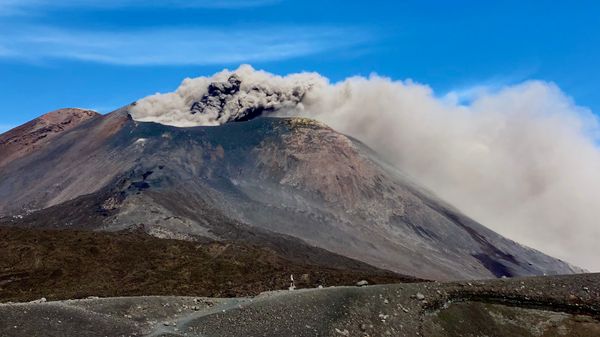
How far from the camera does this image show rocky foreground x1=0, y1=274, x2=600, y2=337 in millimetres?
41688

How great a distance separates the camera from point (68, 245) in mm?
125250

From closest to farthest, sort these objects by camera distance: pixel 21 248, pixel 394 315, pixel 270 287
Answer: pixel 394 315
pixel 270 287
pixel 21 248

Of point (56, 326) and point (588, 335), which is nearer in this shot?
point (56, 326)

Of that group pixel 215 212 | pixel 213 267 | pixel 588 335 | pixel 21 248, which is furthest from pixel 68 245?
pixel 588 335

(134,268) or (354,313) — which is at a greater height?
(354,313)

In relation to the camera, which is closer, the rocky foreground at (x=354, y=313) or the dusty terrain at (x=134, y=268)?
the rocky foreground at (x=354, y=313)

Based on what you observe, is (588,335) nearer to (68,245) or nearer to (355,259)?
(68,245)

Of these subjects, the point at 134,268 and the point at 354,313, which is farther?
the point at 134,268

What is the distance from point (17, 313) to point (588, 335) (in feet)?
147

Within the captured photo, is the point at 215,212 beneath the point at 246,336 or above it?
above

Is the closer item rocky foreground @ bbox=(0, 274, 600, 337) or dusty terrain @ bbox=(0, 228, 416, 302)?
rocky foreground @ bbox=(0, 274, 600, 337)

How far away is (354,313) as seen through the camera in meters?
46.9

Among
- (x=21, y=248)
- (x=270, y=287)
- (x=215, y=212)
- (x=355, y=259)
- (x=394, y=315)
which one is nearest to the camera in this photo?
(x=394, y=315)

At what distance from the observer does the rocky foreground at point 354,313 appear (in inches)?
1641
